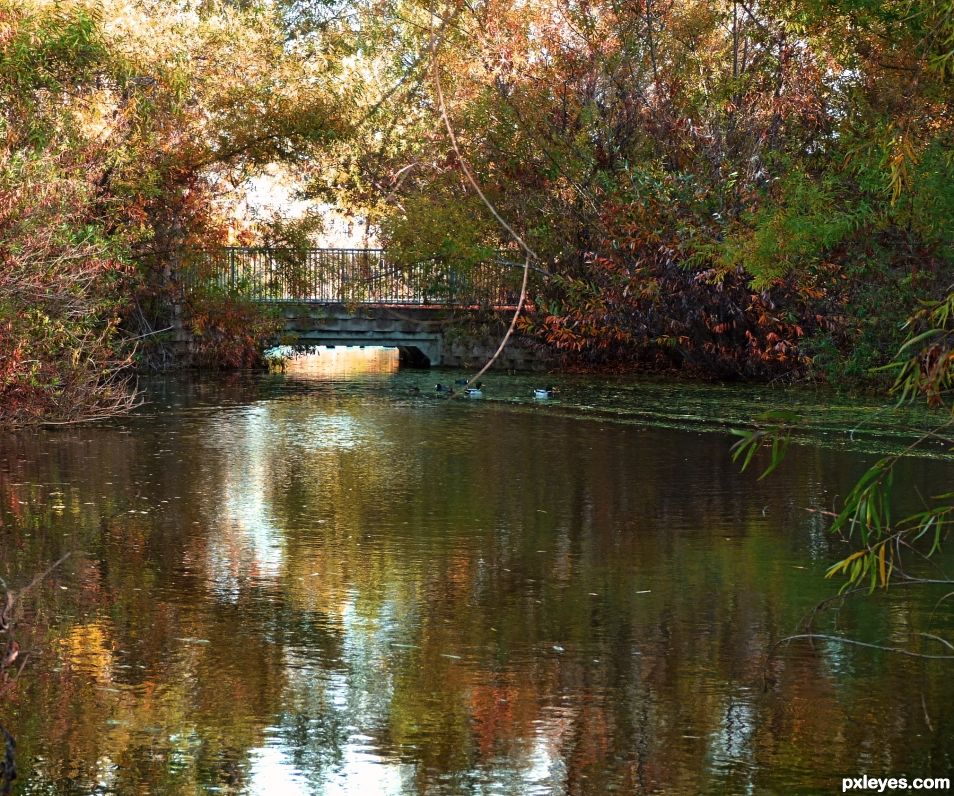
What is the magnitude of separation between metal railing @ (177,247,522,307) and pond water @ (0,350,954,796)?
14565 millimetres

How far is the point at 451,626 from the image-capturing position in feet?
28.1

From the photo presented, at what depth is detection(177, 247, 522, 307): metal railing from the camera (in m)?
31.2

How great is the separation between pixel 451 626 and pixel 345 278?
2526 centimetres

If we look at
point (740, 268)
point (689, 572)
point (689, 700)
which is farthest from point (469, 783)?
point (740, 268)

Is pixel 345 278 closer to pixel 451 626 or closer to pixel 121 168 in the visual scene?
pixel 121 168

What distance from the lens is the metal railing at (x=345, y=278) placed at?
31250mm

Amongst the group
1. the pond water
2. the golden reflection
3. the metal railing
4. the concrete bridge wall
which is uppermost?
the metal railing

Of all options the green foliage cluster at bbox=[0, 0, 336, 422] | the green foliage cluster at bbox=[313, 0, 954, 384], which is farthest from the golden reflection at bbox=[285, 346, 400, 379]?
the green foliage cluster at bbox=[313, 0, 954, 384]

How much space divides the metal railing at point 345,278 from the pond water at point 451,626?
1457cm

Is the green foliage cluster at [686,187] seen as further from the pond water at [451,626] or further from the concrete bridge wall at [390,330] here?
the pond water at [451,626]

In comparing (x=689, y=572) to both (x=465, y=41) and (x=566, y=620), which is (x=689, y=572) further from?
(x=465, y=41)

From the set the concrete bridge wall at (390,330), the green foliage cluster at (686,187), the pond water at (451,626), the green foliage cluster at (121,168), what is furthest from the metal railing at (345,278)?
the pond water at (451,626)

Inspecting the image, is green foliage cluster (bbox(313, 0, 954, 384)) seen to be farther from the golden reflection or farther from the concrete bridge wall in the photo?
the golden reflection

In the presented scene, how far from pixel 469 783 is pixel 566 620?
2.90m
